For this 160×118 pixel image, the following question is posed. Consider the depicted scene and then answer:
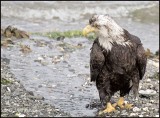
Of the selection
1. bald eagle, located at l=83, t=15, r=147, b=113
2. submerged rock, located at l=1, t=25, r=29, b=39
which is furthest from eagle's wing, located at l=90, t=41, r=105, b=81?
submerged rock, located at l=1, t=25, r=29, b=39

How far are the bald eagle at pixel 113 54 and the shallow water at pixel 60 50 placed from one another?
0.81 metres

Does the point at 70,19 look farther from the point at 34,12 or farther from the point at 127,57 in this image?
the point at 127,57

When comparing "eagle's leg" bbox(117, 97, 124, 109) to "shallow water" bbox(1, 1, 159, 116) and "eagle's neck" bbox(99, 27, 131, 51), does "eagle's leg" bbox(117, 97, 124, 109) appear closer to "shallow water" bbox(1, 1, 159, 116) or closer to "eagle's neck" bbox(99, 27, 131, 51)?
"shallow water" bbox(1, 1, 159, 116)

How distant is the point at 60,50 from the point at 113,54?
18.1 ft

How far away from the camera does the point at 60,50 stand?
43.4ft

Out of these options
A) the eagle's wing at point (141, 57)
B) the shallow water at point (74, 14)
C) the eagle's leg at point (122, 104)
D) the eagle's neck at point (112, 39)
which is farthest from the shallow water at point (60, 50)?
the eagle's neck at point (112, 39)

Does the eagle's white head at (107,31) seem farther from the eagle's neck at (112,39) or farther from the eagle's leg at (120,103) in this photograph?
the eagle's leg at (120,103)

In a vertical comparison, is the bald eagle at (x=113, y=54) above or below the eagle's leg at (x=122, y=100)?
above

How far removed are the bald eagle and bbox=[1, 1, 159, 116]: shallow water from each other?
805 mm

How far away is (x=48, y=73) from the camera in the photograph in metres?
10.9

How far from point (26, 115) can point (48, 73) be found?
3.04 metres

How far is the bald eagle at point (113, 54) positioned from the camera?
7809 mm

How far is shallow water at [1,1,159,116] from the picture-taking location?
9461mm

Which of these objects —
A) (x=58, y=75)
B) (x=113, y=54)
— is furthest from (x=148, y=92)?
(x=58, y=75)
